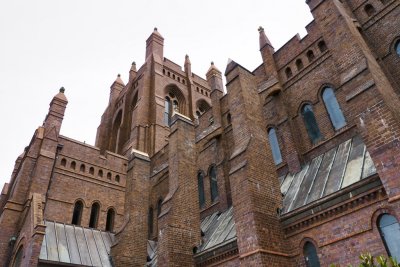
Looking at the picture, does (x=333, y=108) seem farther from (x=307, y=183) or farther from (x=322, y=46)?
(x=307, y=183)

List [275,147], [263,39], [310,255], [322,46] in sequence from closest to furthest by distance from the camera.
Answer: [310,255] < [322,46] < [275,147] < [263,39]

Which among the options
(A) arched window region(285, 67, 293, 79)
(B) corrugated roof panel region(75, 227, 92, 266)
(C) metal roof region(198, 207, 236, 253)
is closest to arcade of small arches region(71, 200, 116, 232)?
(B) corrugated roof panel region(75, 227, 92, 266)

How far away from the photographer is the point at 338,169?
31.3 feet

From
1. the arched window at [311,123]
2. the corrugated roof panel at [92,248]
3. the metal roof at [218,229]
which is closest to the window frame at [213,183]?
the metal roof at [218,229]

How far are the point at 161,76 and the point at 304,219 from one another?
21.7 meters

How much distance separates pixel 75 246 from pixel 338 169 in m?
10.7

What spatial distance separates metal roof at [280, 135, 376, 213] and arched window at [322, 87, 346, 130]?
38.2 inches

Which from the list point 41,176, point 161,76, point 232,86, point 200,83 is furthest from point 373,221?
point 200,83

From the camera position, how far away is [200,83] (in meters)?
33.3

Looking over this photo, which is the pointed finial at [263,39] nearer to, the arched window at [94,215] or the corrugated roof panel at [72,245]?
the corrugated roof panel at [72,245]

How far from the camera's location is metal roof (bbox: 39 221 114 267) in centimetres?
1311

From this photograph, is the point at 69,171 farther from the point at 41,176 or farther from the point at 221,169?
the point at 221,169

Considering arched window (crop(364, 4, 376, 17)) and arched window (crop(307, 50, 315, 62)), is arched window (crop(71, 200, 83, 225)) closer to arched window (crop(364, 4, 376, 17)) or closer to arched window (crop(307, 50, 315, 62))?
arched window (crop(307, 50, 315, 62))

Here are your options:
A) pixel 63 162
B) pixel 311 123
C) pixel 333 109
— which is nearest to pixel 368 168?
pixel 333 109
